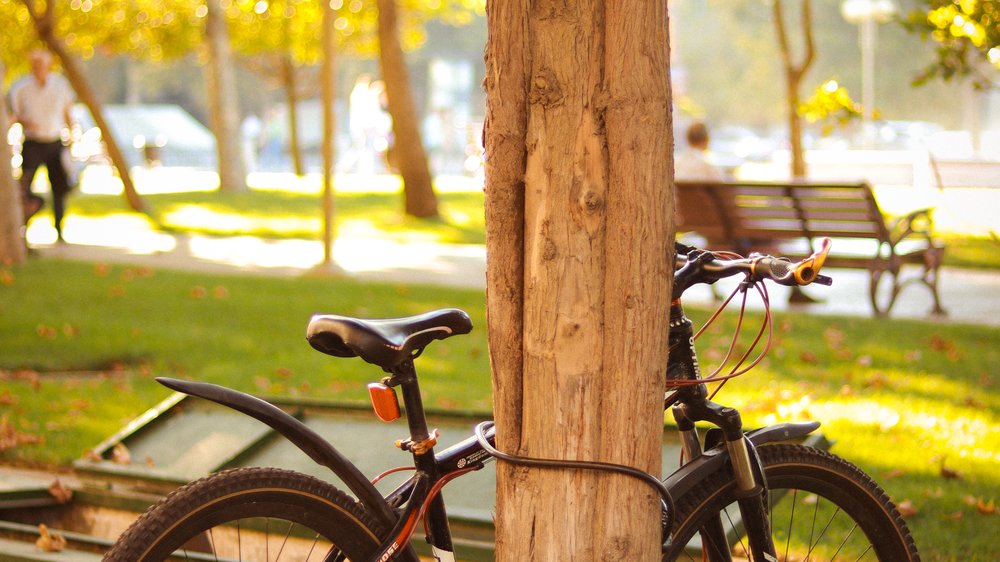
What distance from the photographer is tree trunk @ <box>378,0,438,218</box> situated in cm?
1630

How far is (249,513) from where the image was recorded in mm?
2393

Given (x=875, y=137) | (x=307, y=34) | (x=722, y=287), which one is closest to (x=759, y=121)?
(x=875, y=137)

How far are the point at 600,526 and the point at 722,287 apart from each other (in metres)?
8.52

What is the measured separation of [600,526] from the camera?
2564 millimetres

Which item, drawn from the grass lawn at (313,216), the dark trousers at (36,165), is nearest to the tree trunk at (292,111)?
the grass lawn at (313,216)

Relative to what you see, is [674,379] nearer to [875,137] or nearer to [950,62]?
[950,62]

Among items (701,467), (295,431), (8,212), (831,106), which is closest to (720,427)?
(701,467)

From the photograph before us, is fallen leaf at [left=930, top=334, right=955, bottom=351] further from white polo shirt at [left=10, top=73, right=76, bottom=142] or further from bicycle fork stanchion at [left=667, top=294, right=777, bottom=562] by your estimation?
white polo shirt at [left=10, top=73, right=76, bottom=142]

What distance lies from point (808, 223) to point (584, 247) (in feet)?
23.9

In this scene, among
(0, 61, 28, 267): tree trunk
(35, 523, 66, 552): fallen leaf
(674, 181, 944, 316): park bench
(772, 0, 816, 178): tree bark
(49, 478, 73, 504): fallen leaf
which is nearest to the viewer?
(35, 523, 66, 552): fallen leaf

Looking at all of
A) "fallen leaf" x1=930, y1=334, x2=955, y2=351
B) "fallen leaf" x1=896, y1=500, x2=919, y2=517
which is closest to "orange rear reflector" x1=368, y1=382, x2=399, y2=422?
"fallen leaf" x1=896, y1=500, x2=919, y2=517

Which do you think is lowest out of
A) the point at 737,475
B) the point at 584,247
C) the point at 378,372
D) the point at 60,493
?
the point at 378,372

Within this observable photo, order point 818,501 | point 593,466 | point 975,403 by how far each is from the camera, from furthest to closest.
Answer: point 975,403, point 818,501, point 593,466

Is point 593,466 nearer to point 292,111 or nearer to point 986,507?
point 986,507
